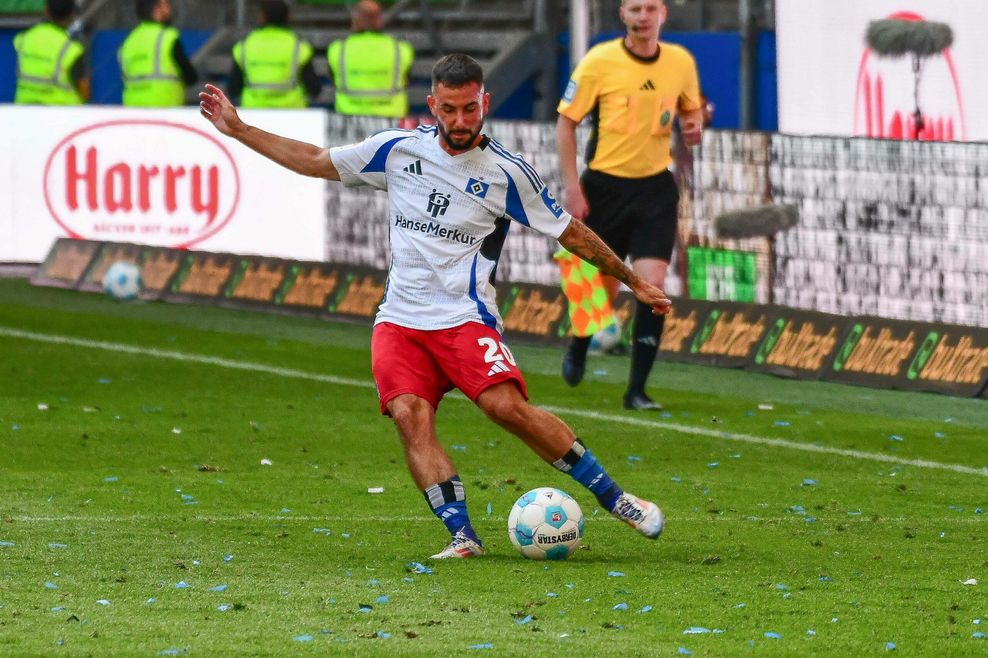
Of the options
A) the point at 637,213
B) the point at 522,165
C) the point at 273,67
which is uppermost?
the point at 273,67

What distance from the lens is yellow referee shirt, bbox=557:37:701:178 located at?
11.6 m

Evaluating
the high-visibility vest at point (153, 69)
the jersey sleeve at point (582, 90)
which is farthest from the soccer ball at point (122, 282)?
the jersey sleeve at point (582, 90)

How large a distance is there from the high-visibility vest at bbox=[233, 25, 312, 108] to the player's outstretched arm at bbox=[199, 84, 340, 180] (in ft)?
39.4

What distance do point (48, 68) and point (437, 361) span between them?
1427 cm

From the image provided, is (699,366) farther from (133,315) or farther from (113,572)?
(113,572)

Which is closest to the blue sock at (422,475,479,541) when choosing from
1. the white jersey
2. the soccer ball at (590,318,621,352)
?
the white jersey

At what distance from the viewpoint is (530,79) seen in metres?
Answer: 23.3

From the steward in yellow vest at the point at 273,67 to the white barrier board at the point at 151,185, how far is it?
1745 mm

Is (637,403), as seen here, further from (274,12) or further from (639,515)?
(274,12)

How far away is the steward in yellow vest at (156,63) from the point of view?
20.6m

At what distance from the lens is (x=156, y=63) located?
67.8 feet

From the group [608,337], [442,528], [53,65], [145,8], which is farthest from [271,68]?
[442,528]

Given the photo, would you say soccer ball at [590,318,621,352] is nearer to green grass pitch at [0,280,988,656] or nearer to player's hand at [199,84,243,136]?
green grass pitch at [0,280,988,656]

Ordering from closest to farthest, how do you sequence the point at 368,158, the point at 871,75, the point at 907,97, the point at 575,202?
1. the point at 368,158
2. the point at 575,202
3. the point at 907,97
4. the point at 871,75
